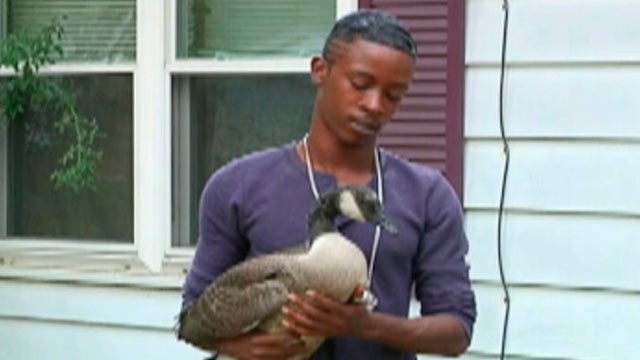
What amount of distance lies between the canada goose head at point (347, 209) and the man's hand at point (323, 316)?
13cm

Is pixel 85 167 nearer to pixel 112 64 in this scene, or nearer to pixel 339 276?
pixel 112 64

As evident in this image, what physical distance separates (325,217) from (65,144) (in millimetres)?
2765

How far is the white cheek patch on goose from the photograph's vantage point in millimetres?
2361

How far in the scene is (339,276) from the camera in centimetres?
230

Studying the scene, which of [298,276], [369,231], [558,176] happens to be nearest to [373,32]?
[369,231]

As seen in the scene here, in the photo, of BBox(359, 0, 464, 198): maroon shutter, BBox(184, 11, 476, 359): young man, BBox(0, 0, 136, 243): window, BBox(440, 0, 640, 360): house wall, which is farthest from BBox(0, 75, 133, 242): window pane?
BBox(184, 11, 476, 359): young man

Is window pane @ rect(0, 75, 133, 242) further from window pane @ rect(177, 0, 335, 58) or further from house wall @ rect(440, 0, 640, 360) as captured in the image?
house wall @ rect(440, 0, 640, 360)

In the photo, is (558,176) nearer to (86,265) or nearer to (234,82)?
(234,82)

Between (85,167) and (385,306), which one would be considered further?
(85,167)

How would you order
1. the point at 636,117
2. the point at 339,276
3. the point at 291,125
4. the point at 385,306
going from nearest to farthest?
the point at 339,276 → the point at 385,306 → the point at 636,117 → the point at 291,125

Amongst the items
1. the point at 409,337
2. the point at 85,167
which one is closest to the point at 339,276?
the point at 409,337

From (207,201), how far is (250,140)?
2161 millimetres

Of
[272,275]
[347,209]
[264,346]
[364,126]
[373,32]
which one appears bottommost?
[264,346]

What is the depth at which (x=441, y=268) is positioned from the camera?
255cm
